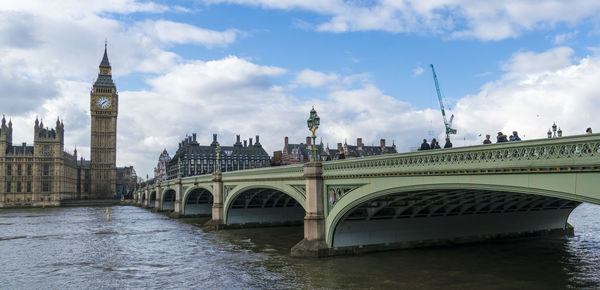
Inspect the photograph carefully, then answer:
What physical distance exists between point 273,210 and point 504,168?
41032 mm

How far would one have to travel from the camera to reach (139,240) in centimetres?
4588

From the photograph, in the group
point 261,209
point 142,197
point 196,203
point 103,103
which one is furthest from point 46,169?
point 261,209

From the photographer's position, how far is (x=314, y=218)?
30734 mm

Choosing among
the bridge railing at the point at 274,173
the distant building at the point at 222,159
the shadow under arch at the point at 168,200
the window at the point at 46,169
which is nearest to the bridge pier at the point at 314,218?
the bridge railing at the point at 274,173

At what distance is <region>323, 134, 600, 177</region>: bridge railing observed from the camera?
49.9ft

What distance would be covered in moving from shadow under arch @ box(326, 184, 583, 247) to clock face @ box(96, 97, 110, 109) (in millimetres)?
155898

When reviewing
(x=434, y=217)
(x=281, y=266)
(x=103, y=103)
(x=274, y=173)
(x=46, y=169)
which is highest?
(x=103, y=103)

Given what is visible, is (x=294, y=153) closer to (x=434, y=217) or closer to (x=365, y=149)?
(x=365, y=149)

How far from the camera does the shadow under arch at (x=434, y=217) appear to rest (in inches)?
1107

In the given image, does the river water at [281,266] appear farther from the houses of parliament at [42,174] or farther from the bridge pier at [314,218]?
the houses of parliament at [42,174]

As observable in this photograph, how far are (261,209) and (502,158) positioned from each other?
132 ft

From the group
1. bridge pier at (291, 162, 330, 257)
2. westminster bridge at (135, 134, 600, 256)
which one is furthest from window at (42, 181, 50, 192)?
bridge pier at (291, 162, 330, 257)

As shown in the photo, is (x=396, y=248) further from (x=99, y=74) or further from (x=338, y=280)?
(x=99, y=74)

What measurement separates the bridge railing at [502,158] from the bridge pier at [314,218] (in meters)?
5.65
